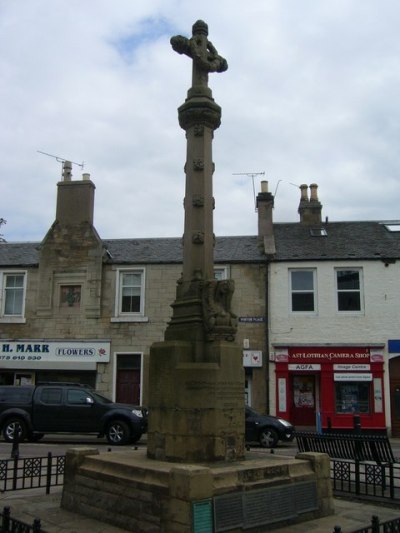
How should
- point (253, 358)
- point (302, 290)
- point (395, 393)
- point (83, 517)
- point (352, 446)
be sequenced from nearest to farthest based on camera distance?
point (83, 517) < point (352, 446) < point (395, 393) < point (253, 358) < point (302, 290)

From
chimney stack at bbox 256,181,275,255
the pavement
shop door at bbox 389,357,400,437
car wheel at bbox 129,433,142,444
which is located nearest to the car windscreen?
car wheel at bbox 129,433,142,444

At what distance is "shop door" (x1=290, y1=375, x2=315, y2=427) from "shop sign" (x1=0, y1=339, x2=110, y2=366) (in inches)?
297

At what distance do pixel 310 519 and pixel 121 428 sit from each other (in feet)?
34.9

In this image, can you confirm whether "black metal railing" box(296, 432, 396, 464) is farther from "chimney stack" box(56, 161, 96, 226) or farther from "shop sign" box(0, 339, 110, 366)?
"chimney stack" box(56, 161, 96, 226)

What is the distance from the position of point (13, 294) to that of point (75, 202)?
15.4 ft

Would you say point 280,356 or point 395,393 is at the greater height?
point 280,356

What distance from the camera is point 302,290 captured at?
22.9 meters

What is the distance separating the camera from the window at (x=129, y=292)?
76.8 feet

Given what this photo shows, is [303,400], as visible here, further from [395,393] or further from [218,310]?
[218,310]

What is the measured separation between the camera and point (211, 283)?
8.34 m

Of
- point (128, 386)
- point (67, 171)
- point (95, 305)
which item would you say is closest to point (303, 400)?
point (128, 386)

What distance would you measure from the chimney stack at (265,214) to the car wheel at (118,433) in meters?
10.2

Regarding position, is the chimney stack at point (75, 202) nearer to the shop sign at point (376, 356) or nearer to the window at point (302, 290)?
the window at point (302, 290)

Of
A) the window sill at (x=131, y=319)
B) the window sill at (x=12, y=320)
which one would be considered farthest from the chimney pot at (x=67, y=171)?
the window sill at (x=131, y=319)
